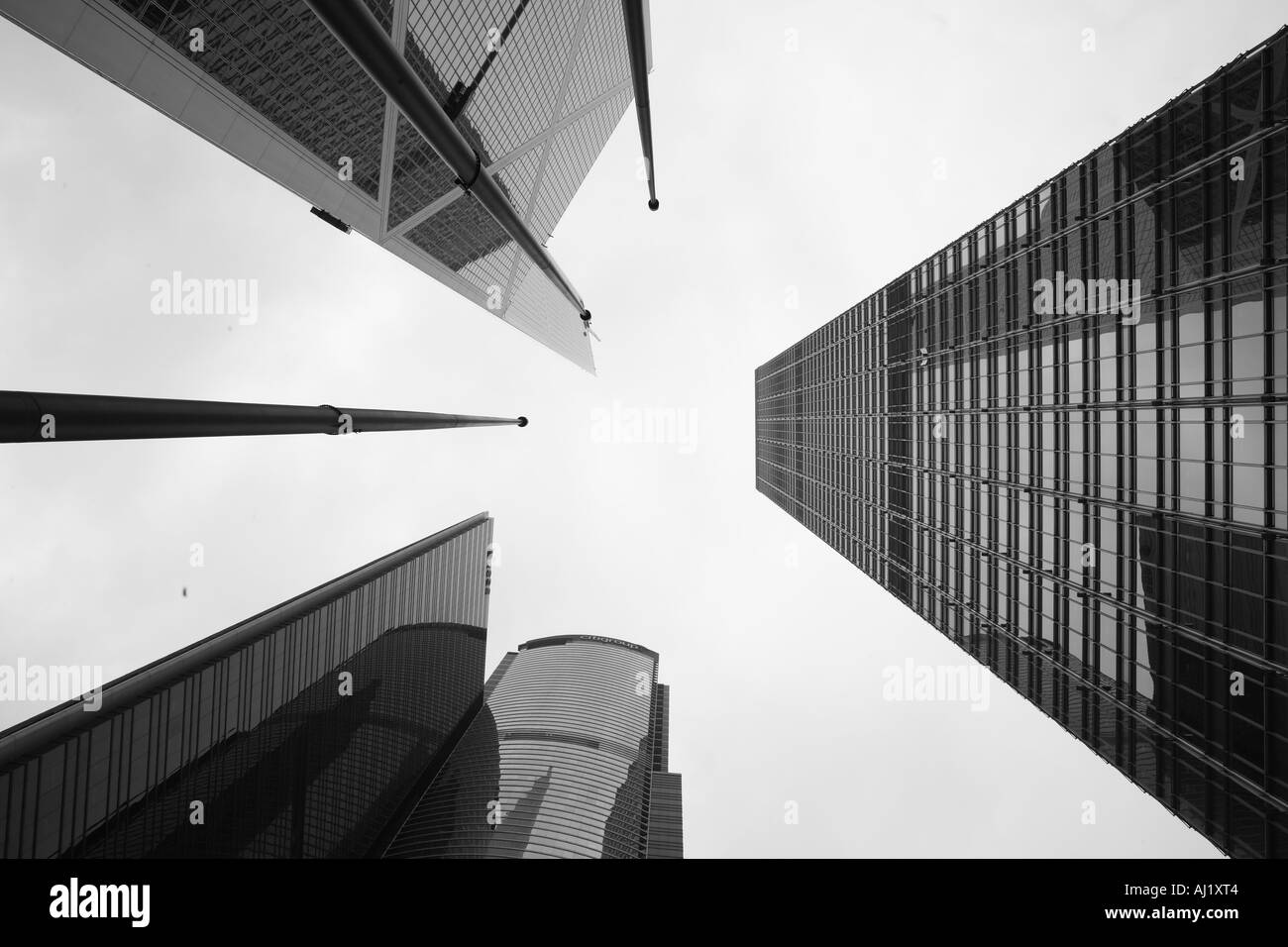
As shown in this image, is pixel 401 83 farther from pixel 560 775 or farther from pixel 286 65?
pixel 560 775

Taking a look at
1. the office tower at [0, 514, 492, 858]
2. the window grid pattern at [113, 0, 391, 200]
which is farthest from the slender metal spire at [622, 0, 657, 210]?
the office tower at [0, 514, 492, 858]

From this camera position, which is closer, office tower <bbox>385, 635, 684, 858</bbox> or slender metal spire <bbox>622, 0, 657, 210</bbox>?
slender metal spire <bbox>622, 0, 657, 210</bbox>

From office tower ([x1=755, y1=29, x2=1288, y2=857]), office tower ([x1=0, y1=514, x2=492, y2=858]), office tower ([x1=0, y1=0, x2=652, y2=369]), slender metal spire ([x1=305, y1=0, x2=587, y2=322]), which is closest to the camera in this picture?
slender metal spire ([x1=305, y1=0, x2=587, y2=322])

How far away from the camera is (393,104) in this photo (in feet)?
109

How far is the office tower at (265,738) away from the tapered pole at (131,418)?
36.4 metres

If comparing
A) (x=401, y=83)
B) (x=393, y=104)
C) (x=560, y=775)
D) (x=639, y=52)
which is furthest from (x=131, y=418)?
(x=560, y=775)

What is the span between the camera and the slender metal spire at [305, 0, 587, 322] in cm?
777

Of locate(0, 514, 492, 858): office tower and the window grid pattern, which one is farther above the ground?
the window grid pattern

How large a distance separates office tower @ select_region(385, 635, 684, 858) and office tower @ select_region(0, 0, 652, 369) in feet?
234

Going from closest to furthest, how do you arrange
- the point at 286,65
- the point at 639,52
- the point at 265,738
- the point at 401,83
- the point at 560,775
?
the point at 401,83 < the point at 639,52 < the point at 286,65 < the point at 265,738 < the point at 560,775

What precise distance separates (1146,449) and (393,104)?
130 ft

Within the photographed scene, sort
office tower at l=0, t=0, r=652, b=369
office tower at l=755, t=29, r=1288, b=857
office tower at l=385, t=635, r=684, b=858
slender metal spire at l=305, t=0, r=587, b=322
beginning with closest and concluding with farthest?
slender metal spire at l=305, t=0, r=587, b=322 < office tower at l=755, t=29, r=1288, b=857 < office tower at l=0, t=0, r=652, b=369 < office tower at l=385, t=635, r=684, b=858

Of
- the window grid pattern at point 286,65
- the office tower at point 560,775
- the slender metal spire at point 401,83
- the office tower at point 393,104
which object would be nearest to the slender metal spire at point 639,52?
the office tower at point 393,104

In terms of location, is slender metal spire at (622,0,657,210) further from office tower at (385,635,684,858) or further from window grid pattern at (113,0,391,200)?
office tower at (385,635,684,858)
